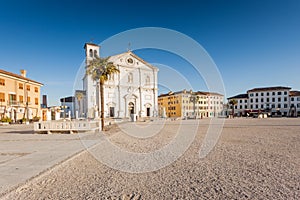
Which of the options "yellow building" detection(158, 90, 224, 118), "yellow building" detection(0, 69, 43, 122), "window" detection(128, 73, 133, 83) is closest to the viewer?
"yellow building" detection(0, 69, 43, 122)

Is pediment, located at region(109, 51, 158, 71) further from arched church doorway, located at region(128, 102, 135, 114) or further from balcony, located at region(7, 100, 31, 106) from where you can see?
balcony, located at region(7, 100, 31, 106)

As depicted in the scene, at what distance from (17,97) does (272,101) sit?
87.3 meters

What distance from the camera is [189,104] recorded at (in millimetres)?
72000

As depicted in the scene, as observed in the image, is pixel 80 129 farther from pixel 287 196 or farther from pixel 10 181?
pixel 287 196

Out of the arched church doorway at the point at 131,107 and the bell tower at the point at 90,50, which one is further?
the arched church doorway at the point at 131,107

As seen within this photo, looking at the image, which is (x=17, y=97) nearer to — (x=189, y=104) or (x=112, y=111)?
(x=112, y=111)

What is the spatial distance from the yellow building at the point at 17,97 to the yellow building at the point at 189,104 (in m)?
41.1

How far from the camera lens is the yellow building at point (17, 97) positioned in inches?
1232

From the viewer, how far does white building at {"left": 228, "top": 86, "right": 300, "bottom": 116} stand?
7062 centimetres

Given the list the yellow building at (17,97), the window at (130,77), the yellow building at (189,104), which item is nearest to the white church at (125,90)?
the window at (130,77)

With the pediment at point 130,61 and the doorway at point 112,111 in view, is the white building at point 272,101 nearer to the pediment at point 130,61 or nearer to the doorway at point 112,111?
the pediment at point 130,61

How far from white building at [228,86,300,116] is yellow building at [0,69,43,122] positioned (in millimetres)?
74890

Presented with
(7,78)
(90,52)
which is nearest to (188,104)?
(90,52)

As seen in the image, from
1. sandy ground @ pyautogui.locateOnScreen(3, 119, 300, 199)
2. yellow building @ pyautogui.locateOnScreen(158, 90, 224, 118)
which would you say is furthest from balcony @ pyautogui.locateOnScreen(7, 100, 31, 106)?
yellow building @ pyautogui.locateOnScreen(158, 90, 224, 118)
